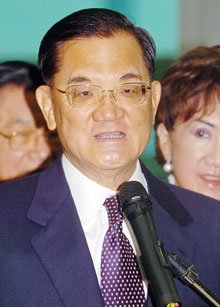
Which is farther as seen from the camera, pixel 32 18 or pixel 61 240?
pixel 32 18

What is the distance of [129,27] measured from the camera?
2266mm

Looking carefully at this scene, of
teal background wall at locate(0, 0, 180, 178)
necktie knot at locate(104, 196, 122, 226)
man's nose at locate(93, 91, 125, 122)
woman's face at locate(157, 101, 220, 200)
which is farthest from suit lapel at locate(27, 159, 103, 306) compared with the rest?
teal background wall at locate(0, 0, 180, 178)

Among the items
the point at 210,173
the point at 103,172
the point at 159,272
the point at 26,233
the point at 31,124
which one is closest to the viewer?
the point at 159,272

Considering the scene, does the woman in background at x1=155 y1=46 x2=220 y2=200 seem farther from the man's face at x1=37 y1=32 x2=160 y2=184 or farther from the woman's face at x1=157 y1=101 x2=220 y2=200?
the man's face at x1=37 y1=32 x2=160 y2=184

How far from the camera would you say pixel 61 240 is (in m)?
2.05

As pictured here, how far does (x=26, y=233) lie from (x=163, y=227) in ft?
1.60

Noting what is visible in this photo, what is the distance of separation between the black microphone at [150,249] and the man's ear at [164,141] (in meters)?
1.32

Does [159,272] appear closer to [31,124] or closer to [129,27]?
[129,27]

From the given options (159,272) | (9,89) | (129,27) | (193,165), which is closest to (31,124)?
(9,89)

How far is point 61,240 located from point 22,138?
1.25 meters

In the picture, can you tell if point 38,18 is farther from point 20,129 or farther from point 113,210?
point 113,210

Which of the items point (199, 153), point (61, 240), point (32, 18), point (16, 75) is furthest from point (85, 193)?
point (32, 18)

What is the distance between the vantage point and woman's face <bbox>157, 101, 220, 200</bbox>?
9.43 feet

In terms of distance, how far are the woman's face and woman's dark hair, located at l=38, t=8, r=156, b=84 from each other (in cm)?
67
